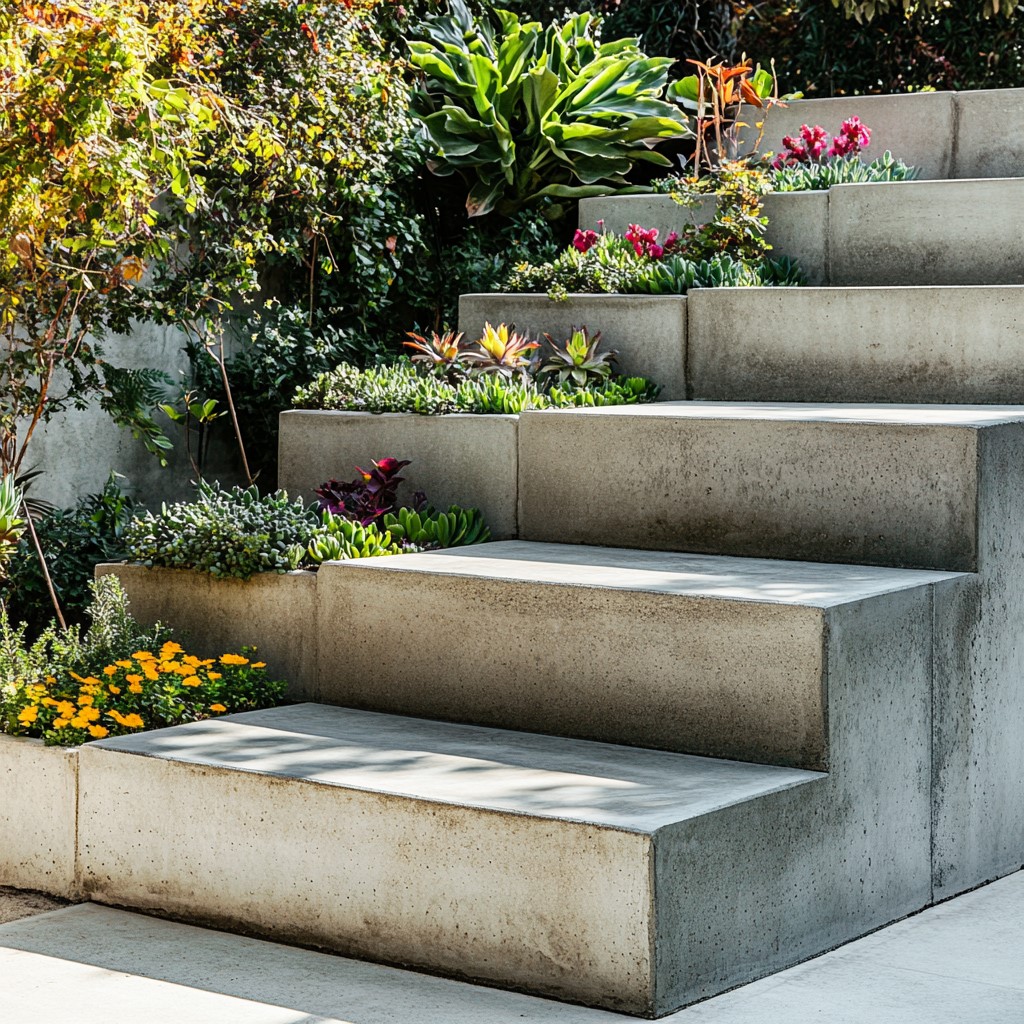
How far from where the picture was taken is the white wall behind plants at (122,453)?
6582 mm

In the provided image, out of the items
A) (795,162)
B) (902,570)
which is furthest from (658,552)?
(795,162)

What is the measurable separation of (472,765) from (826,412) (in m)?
2.02

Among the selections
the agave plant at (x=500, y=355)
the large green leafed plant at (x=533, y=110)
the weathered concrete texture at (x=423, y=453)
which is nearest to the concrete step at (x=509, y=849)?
the weathered concrete texture at (x=423, y=453)

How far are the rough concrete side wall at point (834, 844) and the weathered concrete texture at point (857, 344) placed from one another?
187cm

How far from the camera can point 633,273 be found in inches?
271

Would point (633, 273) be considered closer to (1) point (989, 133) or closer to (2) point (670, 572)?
(1) point (989, 133)

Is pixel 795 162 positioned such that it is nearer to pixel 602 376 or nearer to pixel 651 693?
pixel 602 376

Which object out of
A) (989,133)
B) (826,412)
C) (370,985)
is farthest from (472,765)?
(989,133)

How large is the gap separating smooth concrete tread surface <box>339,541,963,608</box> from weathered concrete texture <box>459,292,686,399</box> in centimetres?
149

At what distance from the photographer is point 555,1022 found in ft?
11.1

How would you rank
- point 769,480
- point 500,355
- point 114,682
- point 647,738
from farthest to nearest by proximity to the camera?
1. point 500,355
2. point 769,480
3. point 114,682
4. point 647,738

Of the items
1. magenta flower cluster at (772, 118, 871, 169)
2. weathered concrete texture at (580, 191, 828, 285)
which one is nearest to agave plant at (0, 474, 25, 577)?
weathered concrete texture at (580, 191, 828, 285)

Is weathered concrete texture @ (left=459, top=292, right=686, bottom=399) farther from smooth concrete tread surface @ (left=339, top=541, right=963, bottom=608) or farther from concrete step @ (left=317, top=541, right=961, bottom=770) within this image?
concrete step @ (left=317, top=541, right=961, bottom=770)

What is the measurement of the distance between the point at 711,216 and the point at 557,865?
4568 millimetres
